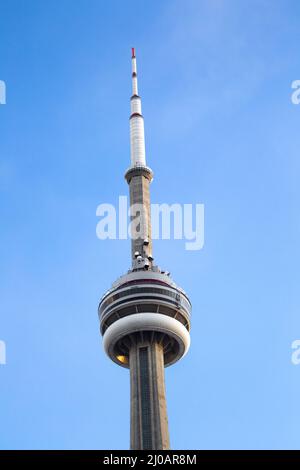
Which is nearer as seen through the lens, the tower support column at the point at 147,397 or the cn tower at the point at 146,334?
the tower support column at the point at 147,397

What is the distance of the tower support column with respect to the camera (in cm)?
12019

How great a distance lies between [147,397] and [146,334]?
1094cm

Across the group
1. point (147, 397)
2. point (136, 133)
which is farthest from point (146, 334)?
point (136, 133)

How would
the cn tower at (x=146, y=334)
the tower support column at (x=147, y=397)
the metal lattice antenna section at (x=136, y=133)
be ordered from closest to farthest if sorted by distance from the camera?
the tower support column at (x=147, y=397) → the cn tower at (x=146, y=334) → the metal lattice antenna section at (x=136, y=133)

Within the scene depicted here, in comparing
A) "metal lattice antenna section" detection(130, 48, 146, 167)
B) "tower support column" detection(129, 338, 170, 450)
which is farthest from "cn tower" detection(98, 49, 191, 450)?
"metal lattice antenna section" detection(130, 48, 146, 167)

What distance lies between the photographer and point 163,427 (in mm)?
121438

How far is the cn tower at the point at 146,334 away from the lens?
122750 millimetres

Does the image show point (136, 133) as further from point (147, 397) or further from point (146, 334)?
point (147, 397)

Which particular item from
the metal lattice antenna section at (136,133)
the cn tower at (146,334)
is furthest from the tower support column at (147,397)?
the metal lattice antenna section at (136,133)

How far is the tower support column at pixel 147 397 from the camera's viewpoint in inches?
Result: 4732

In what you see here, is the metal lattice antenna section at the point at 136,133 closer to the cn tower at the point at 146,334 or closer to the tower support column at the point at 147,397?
the cn tower at the point at 146,334

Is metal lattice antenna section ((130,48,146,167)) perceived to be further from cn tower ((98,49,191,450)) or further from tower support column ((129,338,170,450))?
tower support column ((129,338,170,450))

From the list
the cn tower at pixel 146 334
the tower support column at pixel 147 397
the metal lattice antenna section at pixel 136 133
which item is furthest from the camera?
the metal lattice antenna section at pixel 136 133

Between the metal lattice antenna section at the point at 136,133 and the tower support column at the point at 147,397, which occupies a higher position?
the metal lattice antenna section at the point at 136,133
